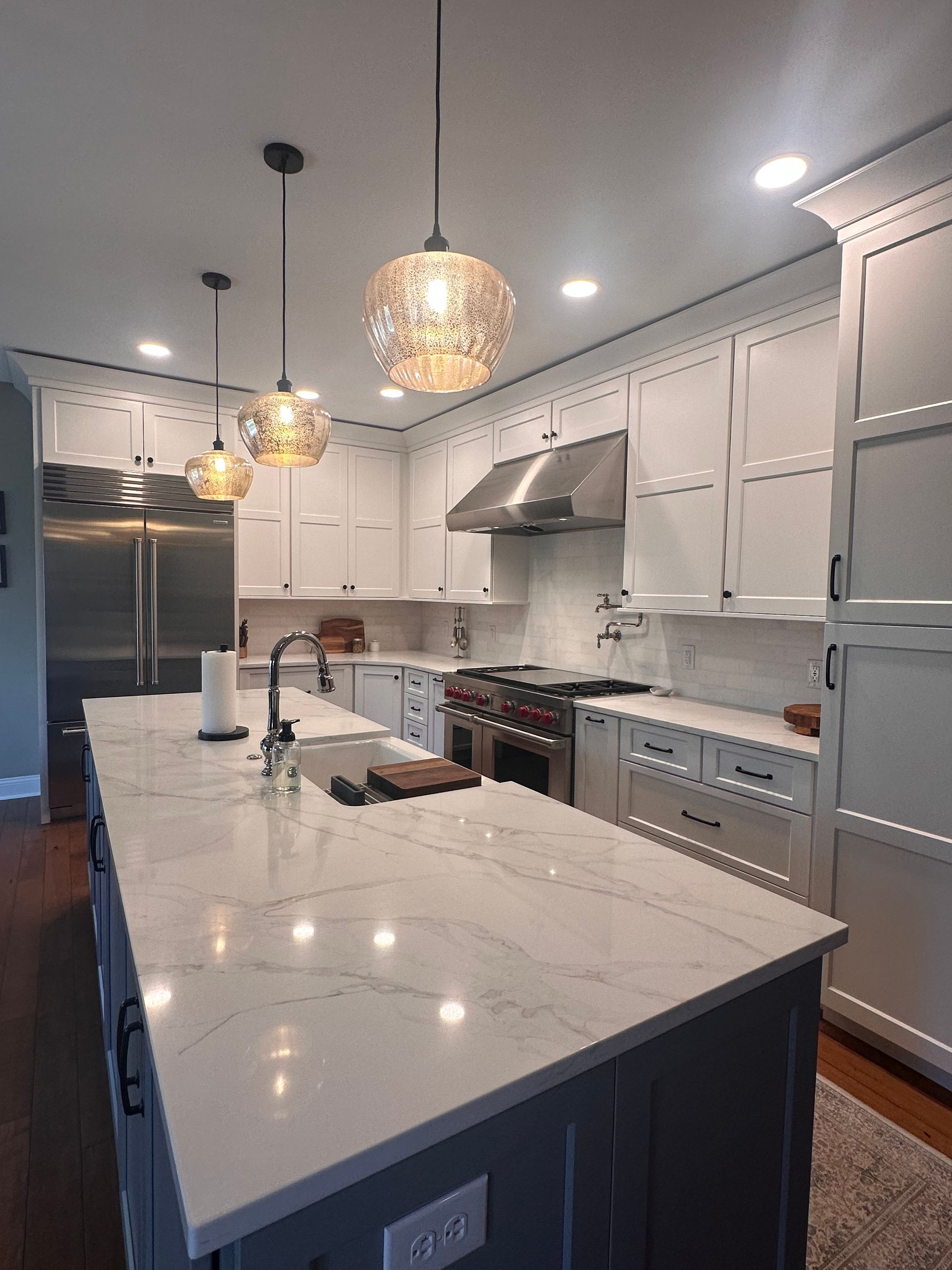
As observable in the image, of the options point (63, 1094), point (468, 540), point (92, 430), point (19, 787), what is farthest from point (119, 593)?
point (63, 1094)

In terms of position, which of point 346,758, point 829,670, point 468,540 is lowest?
point 346,758

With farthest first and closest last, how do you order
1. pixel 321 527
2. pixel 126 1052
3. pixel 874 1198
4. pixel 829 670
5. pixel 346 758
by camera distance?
1. pixel 321 527
2. pixel 346 758
3. pixel 829 670
4. pixel 874 1198
5. pixel 126 1052

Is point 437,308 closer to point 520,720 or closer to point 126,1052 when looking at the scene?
point 126,1052

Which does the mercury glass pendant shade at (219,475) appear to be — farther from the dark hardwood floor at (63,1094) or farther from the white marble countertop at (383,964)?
the dark hardwood floor at (63,1094)

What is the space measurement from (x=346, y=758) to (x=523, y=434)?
7.87 ft

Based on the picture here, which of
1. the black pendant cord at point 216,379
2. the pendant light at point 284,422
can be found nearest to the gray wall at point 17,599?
the black pendant cord at point 216,379

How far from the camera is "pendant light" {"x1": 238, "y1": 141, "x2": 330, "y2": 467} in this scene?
2006 mm

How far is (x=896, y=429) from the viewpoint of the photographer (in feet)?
6.57

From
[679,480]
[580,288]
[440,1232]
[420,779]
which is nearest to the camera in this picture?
[440,1232]

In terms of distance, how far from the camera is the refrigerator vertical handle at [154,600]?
165 inches

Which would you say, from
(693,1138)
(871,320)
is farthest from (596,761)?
(693,1138)

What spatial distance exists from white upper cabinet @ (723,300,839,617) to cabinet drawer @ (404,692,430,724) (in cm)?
233

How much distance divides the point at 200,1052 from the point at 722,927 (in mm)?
736

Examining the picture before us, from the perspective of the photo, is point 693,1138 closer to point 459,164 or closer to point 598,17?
point 598,17
